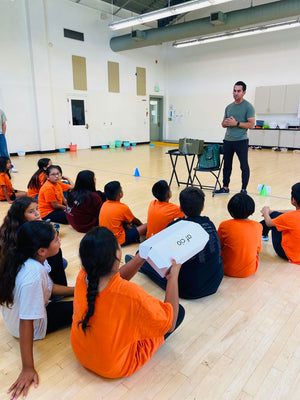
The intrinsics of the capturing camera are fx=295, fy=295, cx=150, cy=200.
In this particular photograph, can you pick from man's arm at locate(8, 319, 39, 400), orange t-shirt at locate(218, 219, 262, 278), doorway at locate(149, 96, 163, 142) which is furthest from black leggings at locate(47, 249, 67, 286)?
doorway at locate(149, 96, 163, 142)

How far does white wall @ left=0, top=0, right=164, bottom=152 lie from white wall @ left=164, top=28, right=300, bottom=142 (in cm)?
200

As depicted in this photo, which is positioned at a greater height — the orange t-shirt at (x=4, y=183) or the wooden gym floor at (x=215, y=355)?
the orange t-shirt at (x=4, y=183)

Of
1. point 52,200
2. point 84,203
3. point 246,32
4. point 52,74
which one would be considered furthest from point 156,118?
point 84,203

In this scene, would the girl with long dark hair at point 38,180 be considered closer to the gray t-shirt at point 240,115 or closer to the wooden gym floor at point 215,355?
the wooden gym floor at point 215,355

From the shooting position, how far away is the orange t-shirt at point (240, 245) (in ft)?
6.50

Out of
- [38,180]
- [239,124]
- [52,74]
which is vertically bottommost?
[38,180]

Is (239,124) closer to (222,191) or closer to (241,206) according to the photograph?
(222,191)

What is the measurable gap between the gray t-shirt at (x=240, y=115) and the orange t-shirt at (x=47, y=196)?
8.26 feet

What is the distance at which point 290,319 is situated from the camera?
1.65 m

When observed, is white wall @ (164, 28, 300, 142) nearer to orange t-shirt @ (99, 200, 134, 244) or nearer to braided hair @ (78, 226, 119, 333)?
orange t-shirt @ (99, 200, 134, 244)

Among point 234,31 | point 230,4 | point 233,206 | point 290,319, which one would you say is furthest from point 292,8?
point 290,319

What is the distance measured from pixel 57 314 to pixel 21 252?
1.57 feet

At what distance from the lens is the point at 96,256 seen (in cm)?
98

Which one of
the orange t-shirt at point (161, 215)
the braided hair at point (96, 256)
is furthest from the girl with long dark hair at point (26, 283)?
the orange t-shirt at point (161, 215)
